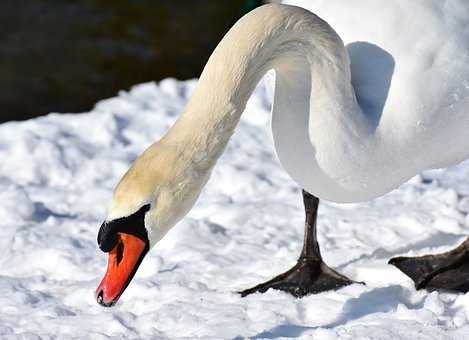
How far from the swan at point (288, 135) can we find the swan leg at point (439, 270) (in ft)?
1.89

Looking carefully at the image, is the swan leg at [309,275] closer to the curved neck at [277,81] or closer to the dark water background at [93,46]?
the curved neck at [277,81]

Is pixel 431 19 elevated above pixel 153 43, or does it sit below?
above

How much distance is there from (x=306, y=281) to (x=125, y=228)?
53.1 inches

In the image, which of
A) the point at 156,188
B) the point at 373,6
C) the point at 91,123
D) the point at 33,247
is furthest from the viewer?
the point at 91,123

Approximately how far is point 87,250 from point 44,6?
444 centimetres

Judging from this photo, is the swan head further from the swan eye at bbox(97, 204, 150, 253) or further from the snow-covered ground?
the snow-covered ground

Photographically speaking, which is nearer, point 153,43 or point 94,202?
point 94,202

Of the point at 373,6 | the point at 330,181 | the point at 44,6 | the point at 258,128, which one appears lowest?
the point at 44,6

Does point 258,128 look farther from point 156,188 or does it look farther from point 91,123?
point 156,188

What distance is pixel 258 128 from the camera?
19.3 ft

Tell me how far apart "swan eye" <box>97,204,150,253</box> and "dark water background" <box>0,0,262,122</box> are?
4.44 metres

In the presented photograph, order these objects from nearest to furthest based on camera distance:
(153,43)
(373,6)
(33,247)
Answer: (373,6)
(33,247)
(153,43)

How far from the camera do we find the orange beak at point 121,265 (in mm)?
3172

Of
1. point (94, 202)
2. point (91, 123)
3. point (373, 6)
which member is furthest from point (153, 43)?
point (373, 6)
